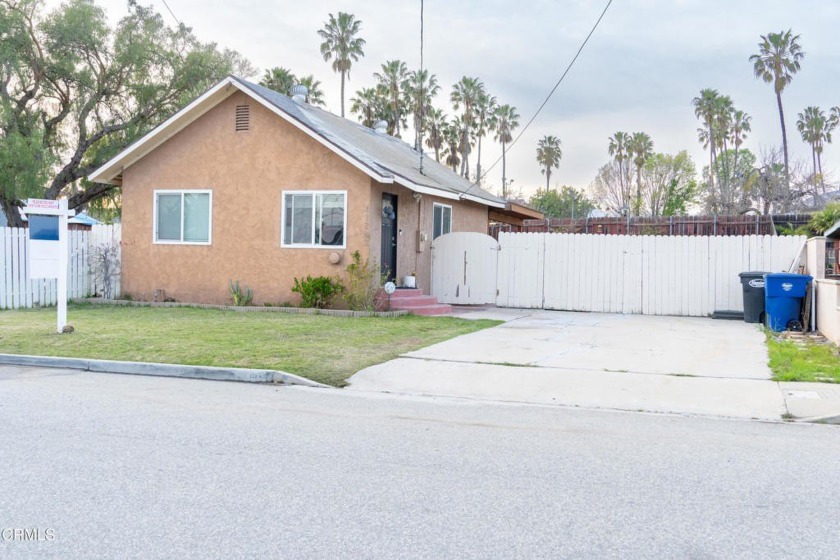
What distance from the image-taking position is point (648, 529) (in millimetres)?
4191

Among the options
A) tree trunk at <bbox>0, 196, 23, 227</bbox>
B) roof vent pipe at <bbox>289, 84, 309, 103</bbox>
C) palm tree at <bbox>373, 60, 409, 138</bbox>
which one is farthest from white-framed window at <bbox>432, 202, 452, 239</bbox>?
palm tree at <bbox>373, 60, 409, 138</bbox>

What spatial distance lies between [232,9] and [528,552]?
15.7 metres

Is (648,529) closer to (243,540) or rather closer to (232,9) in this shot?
(243,540)

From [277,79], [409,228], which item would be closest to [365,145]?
[409,228]

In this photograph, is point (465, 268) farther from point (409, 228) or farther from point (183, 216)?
point (183, 216)

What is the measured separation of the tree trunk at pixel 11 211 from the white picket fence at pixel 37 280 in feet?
30.8

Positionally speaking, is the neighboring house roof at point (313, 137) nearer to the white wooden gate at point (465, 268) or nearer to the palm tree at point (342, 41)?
the white wooden gate at point (465, 268)

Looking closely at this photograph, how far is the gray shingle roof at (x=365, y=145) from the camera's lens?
16391 millimetres

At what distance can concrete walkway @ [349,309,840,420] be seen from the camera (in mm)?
8016

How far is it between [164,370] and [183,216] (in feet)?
31.2

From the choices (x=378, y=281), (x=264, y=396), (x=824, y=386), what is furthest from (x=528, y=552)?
(x=378, y=281)

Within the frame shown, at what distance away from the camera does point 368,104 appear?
5256 centimetres

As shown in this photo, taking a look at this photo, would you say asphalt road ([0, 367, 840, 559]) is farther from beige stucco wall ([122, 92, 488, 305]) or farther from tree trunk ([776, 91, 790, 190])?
tree trunk ([776, 91, 790, 190])
